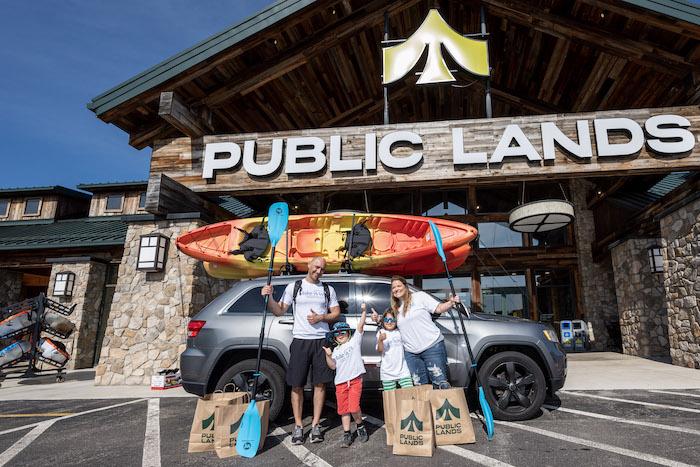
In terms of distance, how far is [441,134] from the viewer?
7.93 meters

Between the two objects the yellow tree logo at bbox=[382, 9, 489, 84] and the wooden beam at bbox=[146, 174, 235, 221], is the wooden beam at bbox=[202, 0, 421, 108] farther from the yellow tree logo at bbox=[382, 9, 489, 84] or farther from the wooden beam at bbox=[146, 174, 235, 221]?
the wooden beam at bbox=[146, 174, 235, 221]

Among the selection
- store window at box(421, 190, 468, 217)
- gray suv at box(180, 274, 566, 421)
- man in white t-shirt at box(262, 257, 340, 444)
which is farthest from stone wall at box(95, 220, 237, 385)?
store window at box(421, 190, 468, 217)

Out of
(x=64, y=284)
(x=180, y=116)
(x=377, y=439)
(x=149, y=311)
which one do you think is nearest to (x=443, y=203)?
(x=180, y=116)

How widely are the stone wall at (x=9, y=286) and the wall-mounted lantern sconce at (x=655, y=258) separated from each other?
Answer: 20762mm

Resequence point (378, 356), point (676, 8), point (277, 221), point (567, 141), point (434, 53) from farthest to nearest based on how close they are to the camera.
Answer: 1. point (434, 53)
2. point (567, 141)
3. point (676, 8)
4. point (277, 221)
5. point (378, 356)

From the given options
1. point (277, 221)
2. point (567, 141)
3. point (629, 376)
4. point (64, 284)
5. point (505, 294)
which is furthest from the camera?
point (505, 294)

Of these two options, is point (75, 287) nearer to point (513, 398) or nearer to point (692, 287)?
point (513, 398)

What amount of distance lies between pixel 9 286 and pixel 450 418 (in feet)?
56.7

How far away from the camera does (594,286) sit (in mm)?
13734

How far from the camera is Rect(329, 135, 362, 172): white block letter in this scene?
786 cm

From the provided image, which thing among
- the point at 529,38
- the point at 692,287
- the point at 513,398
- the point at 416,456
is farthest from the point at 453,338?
the point at 529,38

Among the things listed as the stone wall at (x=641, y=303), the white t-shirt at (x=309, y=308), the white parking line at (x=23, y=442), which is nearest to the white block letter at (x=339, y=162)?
the white t-shirt at (x=309, y=308)

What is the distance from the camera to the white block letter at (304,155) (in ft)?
26.1

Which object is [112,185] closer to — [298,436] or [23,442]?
[23,442]
